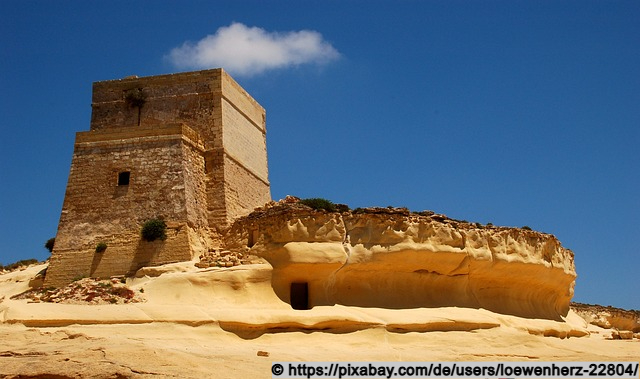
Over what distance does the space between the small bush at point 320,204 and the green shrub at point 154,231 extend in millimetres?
4210

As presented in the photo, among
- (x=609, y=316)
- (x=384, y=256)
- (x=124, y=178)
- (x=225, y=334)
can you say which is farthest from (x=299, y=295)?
(x=609, y=316)

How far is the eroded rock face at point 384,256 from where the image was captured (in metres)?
19.0

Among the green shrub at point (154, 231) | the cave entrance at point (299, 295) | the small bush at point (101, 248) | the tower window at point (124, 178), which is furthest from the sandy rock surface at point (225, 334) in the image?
the tower window at point (124, 178)

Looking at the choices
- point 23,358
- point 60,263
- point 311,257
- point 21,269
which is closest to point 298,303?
point 311,257

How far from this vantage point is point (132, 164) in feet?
72.8

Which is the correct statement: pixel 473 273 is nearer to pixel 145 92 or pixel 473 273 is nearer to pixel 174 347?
pixel 174 347

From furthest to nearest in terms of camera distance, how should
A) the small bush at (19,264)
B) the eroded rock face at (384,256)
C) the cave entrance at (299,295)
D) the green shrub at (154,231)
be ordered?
the small bush at (19,264) < the green shrub at (154,231) < the cave entrance at (299,295) < the eroded rock face at (384,256)

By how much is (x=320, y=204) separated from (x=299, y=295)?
273 centimetres

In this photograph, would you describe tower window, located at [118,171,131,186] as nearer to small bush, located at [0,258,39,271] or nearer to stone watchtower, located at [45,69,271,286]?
stone watchtower, located at [45,69,271,286]

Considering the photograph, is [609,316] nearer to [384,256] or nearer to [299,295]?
[384,256]

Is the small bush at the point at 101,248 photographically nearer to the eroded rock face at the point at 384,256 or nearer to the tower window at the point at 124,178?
the tower window at the point at 124,178

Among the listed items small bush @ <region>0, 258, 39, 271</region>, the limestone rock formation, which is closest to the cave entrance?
small bush @ <region>0, 258, 39, 271</region>

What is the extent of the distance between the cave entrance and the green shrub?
13.7ft

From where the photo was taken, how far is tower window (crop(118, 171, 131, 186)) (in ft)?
72.5
